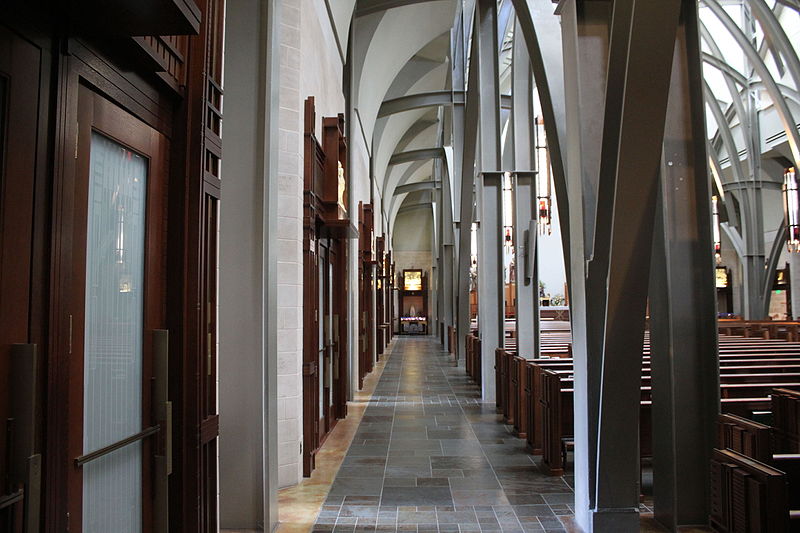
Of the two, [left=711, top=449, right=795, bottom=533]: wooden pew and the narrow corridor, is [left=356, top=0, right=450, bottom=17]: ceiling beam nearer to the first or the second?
the narrow corridor

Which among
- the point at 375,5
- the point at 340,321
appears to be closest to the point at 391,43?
the point at 375,5

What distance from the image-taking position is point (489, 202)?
10.2 meters

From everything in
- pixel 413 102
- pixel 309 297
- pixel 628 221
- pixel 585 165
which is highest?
pixel 413 102

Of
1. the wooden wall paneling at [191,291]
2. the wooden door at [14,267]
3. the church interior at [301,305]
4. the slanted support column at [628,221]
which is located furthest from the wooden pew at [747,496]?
the wooden door at [14,267]

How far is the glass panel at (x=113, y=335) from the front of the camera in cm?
210

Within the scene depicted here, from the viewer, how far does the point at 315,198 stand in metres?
6.22

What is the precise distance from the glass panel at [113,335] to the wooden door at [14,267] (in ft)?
1.29

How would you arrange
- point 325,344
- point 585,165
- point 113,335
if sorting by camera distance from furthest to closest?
point 325,344 → point 585,165 → point 113,335

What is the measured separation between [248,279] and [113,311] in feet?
6.46

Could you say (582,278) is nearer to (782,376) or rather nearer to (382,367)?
(782,376)

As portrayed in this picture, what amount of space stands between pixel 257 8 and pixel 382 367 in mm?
11800

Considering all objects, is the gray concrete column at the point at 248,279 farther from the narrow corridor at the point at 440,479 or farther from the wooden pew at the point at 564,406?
the wooden pew at the point at 564,406

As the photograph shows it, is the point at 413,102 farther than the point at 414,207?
No

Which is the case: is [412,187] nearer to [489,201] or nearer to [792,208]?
[792,208]
